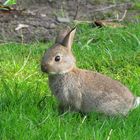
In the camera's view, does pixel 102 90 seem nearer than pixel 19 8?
Yes

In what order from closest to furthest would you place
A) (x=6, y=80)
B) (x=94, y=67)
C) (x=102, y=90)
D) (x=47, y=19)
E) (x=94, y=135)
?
(x=94, y=135) < (x=102, y=90) < (x=6, y=80) < (x=94, y=67) < (x=47, y=19)

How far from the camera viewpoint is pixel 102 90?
5883 mm

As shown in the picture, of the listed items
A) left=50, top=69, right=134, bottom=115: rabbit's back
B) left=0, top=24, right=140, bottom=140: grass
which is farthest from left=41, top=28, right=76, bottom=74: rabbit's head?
left=0, top=24, right=140, bottom=140: grass

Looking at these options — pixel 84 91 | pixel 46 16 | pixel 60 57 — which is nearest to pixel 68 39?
pixel 60 57

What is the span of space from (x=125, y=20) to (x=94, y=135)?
12.3 ft

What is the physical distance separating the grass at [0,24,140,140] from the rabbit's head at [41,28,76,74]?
0.38 m

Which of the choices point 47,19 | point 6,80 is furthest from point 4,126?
point 47,19

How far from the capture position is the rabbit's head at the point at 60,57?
5.76 metres

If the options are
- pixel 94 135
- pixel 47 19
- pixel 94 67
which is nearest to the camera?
pixel 94 135

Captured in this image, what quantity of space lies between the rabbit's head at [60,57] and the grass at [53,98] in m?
0.38

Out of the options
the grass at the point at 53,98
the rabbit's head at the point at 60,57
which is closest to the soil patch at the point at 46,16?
the grass at the point at 53,98

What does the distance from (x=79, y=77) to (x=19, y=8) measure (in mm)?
3106

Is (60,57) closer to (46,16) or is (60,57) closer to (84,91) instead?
(84,91)

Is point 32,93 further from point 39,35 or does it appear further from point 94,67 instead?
point 39,35
